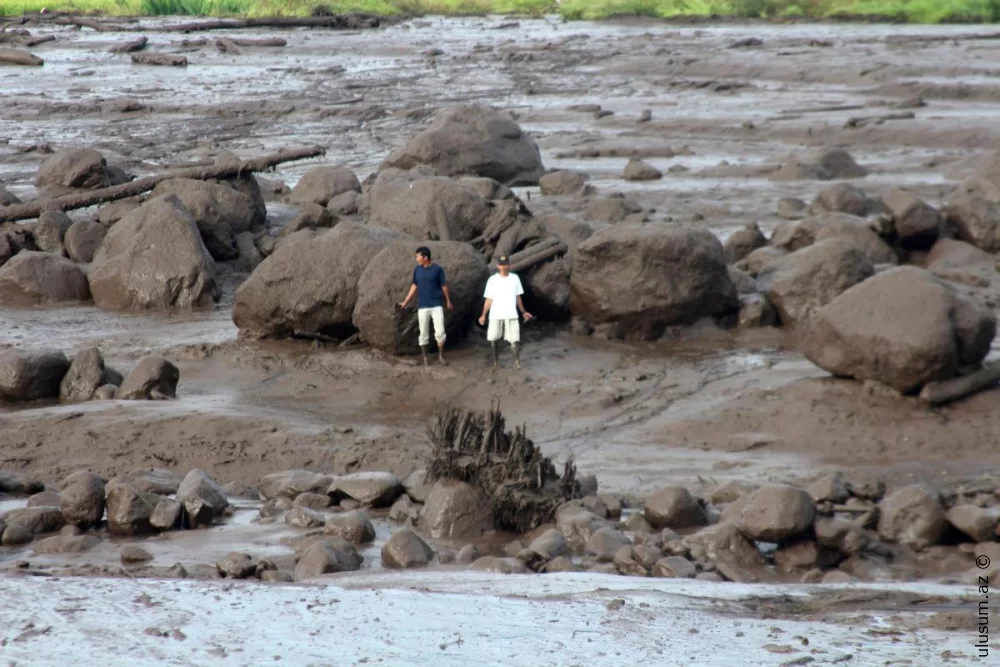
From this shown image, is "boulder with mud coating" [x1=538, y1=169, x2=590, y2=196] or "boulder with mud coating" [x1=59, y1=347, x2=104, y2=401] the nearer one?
"boulder with mud coating" [x1=59, y1=347, x2=104, y2=401]

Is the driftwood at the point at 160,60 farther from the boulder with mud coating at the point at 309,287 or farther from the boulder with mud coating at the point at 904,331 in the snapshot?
the boulder with mud coating at the point at 904,331

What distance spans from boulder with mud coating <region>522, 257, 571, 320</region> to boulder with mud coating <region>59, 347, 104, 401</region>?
4089 millimetres

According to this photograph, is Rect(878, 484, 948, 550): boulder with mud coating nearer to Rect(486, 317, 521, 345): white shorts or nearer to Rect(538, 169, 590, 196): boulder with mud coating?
Rect(486, 317, 521, 345): white shorts

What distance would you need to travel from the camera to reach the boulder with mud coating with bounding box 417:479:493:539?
26.4ft

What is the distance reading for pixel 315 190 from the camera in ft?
59.6

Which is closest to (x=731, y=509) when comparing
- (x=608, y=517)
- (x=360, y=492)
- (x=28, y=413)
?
(x=608, y=517)

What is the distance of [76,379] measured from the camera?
1135cm

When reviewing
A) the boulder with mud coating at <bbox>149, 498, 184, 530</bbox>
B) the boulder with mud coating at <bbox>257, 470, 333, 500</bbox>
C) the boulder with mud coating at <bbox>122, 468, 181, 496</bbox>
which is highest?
the boulder with mud coating at <bbox>149, 498, 184, 530</bbox>

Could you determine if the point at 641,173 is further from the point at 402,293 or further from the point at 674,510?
the point at 674,510

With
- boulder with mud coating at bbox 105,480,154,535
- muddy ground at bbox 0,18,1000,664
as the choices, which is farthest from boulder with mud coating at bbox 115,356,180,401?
boulder with mud coating at bbox 105,480,154,535

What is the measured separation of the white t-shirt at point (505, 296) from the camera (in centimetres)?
1177

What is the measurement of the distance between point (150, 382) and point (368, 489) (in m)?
3.29

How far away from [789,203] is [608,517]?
30.5 feet

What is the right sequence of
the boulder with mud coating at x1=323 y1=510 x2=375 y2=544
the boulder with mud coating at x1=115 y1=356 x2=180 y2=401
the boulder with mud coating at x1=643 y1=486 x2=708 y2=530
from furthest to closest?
the boulder with mud coating at x1=115 y1=356 x2=180 y2=401 → the boulder with mud coating at x1=643 y1=486 x2=708 y2=530 → the boulder with mud coating at x1=323 y1=510 x2=375 y2=544
